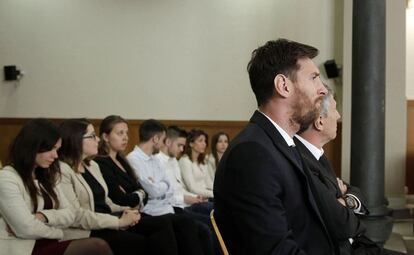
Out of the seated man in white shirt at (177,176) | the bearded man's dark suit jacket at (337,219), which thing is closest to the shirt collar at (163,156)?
the seated man in white shirt at (177,176)

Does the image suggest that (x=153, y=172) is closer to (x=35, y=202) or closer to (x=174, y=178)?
(x=174, y=178)

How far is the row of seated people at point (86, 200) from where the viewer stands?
9.22 feet

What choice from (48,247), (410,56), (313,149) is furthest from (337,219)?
(410,56)

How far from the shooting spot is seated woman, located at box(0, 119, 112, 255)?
2.76 m

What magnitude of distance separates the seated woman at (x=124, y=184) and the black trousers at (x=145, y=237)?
0.09 m

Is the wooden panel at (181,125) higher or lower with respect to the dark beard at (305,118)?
lower

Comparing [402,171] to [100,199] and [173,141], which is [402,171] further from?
[100,199]

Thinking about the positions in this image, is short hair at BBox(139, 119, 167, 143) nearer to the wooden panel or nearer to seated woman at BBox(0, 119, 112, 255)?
seated woman at BBox(0, 119, 112, 255)

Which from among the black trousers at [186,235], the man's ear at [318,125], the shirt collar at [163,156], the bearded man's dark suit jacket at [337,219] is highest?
the man's ear at [318,125]

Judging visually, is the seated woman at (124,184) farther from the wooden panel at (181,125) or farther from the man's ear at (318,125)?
the wooden panel at (181,125)

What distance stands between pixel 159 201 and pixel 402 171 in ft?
10.8

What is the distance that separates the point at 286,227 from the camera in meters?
1.68

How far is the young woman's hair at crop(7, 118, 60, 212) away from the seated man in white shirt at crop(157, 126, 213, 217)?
1762 millimetres

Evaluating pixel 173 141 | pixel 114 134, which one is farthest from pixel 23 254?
pixel 173 141
